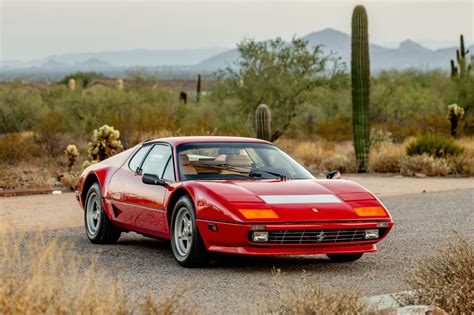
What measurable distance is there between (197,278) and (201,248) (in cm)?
50

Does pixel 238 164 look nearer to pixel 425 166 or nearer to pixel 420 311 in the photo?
pixel 420 311

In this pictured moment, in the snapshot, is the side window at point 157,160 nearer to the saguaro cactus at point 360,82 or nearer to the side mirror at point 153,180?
the side mirror at point 153,180

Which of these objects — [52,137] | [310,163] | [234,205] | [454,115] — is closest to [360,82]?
[310,163]

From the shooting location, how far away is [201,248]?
1044cm

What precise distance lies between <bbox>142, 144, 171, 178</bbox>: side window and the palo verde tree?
2378 centimetres

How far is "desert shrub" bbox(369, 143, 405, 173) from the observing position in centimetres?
2597

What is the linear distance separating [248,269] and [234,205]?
914mm

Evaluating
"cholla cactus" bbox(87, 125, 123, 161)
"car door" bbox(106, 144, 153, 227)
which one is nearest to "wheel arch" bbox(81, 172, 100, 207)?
"car door" bbox(106, 144, 153, 227)

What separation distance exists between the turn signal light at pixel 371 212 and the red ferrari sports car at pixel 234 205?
0.01 m

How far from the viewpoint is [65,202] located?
18219mm

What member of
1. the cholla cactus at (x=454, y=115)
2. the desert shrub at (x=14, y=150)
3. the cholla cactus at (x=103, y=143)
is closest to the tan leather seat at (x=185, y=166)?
the cholla cactus at (x=103, y=143)

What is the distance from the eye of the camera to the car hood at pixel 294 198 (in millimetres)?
10164

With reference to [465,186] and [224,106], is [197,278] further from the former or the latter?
[224,106]

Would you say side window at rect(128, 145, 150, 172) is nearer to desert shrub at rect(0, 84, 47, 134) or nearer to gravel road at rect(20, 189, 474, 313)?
gravel road at rect(20, 189, 474, 313)
